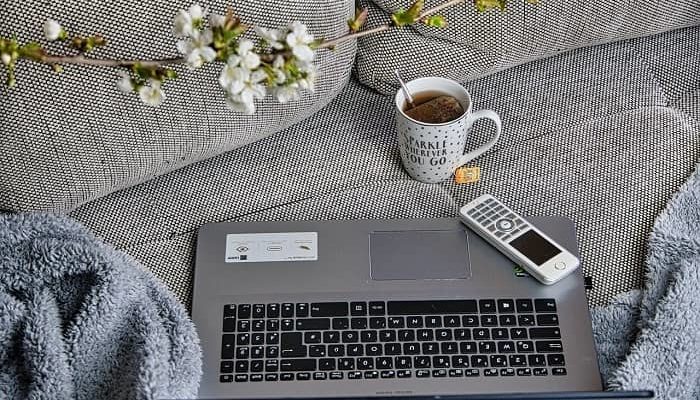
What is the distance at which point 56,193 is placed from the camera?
919mm

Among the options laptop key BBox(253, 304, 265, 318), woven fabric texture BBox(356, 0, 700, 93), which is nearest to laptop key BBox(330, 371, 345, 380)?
laptop key BBox(253, 304, 265, 318)

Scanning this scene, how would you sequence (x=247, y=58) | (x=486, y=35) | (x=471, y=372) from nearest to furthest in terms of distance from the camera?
(x=247, y=58)
(x=471, y=372)
(x=486, y=35)

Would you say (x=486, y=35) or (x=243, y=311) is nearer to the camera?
(x=243, y=311)

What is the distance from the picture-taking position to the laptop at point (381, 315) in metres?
0.83

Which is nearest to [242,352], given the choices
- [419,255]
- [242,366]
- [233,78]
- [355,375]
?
[242,366]

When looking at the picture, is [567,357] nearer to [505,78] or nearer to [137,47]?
[505,78]

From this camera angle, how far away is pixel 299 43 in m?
0.64

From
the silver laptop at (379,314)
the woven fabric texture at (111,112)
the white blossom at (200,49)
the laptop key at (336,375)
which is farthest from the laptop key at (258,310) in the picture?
the white blossom at (200,49)

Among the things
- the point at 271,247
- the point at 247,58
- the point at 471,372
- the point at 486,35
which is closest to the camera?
the point at 247,58

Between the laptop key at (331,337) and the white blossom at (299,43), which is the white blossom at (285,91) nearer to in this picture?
the white blossom at (299,43)

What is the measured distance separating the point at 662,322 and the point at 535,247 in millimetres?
153

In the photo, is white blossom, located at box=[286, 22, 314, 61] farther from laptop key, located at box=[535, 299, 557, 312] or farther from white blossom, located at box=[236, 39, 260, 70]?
laptop key, located at box=[535, 299, 557, 312]

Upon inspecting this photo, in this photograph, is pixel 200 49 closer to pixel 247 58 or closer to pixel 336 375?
pixel 247 58

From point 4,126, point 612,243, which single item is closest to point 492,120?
point 612,243
